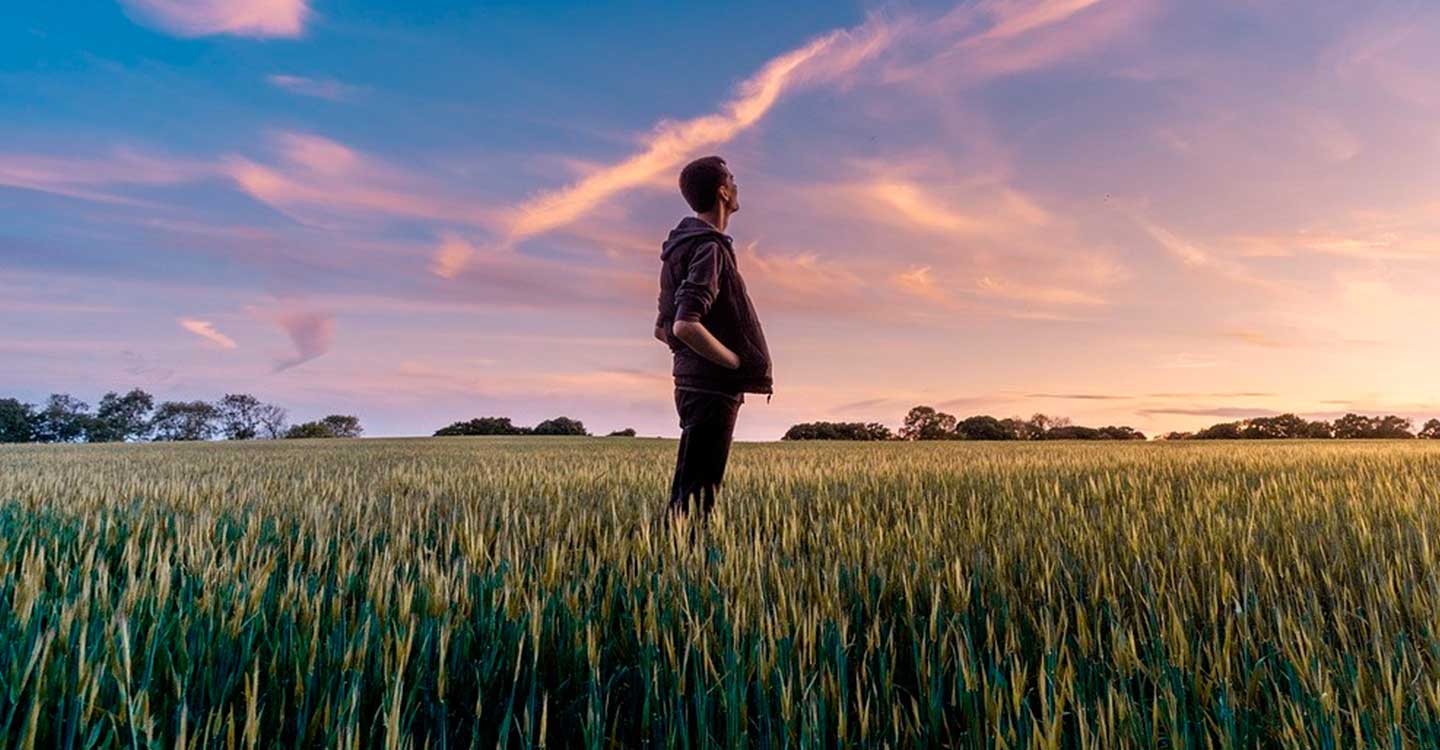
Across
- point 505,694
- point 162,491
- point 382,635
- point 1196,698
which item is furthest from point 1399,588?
point 162,491

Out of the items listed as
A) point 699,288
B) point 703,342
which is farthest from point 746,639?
point 699,288

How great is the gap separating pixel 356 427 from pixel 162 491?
49190 mm

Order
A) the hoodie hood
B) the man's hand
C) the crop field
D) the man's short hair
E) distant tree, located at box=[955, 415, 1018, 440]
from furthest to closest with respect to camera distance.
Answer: distant tree, located at box=[955, 415, 1018, 440]
the man's short hair
the hoodie hood
the man's hand
the crop field

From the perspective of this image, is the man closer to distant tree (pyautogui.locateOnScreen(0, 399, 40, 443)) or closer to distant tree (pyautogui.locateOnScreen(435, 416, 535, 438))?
distant tree (pyautogui.locateOnScreen(435, 416, 535, 438))

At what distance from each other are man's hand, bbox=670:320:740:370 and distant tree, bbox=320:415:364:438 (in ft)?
166

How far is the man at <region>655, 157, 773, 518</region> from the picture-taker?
361cm

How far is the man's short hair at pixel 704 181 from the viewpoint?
12.6ft

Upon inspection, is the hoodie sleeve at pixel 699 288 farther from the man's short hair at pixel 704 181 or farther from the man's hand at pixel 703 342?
the man's short hair at pixel 704 181

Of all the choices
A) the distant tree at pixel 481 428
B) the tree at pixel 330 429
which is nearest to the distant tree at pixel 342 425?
the tree at pixel 330 429

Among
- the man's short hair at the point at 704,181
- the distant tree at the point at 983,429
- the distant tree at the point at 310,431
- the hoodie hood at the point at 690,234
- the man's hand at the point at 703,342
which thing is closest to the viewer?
the man's hand at the point at 703,342

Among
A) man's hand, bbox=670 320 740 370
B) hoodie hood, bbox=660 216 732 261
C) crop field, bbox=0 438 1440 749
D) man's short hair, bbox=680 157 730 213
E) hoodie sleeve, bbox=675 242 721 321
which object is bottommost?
crop field, bbox=0 438 1440 749

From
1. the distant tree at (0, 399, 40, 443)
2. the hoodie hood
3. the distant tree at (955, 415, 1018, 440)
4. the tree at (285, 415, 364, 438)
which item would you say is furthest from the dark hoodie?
the distant tree at (0, 399, 40, 443)

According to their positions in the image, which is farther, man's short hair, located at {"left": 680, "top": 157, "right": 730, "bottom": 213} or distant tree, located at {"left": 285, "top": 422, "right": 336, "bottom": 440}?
distant tree, located at {"left": 285, "top": 422, "right": 336, "bottom": 440}

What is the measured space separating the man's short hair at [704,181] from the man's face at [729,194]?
2 centimetres
